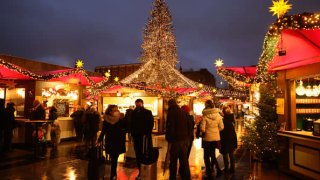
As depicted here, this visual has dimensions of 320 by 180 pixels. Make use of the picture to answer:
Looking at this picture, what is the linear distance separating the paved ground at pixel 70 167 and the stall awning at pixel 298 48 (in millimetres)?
3069

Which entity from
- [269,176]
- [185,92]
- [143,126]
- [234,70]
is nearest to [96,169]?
[143,126]

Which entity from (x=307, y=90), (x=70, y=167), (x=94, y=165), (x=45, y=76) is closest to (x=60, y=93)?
(x=45, y=76)

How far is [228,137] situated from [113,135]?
10.3ft

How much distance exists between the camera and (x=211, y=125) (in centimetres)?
759

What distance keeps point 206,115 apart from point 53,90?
981 centimetres

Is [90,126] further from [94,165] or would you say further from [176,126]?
[176,126]

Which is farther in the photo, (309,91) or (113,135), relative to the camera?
(309,91)

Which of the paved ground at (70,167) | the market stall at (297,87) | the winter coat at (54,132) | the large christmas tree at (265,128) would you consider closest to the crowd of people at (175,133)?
the paved ground at (70,167)

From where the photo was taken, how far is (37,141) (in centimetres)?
1064

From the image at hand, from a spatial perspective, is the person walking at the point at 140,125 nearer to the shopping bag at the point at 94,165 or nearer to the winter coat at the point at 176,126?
the winter coat at the point at 176,126

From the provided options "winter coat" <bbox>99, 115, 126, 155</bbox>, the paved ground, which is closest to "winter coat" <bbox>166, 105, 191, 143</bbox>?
"winter coat" <bbox>99, 115, 126, 155</bbox>

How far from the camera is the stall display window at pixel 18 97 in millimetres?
14043

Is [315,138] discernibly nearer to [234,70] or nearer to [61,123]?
[234,70]

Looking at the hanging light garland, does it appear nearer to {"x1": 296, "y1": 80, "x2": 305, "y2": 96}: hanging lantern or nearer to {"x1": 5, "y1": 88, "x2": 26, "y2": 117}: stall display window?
{"x1": 296, "y1": 80, "x2": 305, "y2": 96}: hanging lantern
